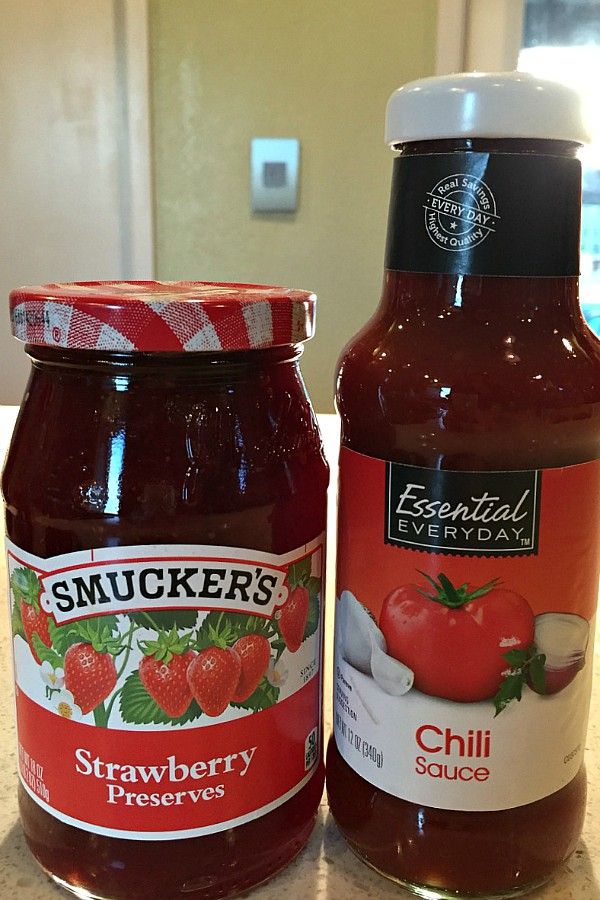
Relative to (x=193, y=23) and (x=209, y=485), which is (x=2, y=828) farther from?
(x=193, y=23)

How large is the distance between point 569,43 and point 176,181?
1.06 meters

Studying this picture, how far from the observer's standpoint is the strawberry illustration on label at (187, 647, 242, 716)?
0.46 metres

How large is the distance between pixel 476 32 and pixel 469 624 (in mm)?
Answer: 1930

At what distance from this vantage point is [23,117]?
2.23 metres

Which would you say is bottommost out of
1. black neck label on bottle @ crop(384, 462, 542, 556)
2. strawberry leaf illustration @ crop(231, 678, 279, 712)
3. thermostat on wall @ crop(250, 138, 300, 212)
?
strawberry leaf illustration @ crop(231, 678, 279, 712)

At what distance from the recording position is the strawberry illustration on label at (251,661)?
470 mm

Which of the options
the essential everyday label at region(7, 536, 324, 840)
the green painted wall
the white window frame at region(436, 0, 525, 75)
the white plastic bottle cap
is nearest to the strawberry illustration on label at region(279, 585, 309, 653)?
the essential everyday label at region(7, 536, 324, 840)

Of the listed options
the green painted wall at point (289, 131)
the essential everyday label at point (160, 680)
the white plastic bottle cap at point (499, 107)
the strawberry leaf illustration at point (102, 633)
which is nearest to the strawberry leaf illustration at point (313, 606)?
the essential everyday label at point (160, 680)

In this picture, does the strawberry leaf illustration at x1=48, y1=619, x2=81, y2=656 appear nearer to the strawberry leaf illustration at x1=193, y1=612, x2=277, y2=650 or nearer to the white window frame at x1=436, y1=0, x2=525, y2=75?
the strawberry leaf illustration at x1=193, y1=612, x2=277, y2=650

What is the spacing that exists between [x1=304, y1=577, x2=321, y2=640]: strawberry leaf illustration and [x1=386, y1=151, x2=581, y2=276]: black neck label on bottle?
192 mm

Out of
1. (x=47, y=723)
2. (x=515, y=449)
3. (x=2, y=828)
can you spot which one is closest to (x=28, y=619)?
(x=47, y=723)

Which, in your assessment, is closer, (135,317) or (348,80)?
(135,317)

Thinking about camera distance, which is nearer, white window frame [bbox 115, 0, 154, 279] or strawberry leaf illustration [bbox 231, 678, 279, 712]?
strawberry leaf illustration [bbox 231, 678, 279, 712]

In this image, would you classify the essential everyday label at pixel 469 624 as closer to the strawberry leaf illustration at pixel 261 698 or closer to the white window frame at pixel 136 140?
the strawberry leaf illustration at pixel 261 698
